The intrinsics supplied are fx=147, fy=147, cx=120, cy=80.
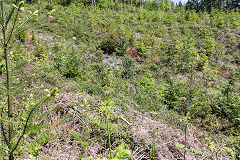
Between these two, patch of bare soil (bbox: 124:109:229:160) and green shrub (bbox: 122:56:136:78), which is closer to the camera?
patch of bare soil (bbox: 124:109:229:160)

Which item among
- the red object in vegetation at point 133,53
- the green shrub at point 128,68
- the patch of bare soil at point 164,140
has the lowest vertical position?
the patch of bare soil at point 164,140

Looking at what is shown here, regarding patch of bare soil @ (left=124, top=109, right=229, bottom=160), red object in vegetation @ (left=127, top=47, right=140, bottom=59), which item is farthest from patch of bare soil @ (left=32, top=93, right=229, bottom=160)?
red object in vegetation @ (left=127, top=47, right=140, bottom=59)

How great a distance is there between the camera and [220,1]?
34.5 metres

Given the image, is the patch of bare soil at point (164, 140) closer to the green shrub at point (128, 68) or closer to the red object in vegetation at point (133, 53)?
the green shrub at point (128, 68)

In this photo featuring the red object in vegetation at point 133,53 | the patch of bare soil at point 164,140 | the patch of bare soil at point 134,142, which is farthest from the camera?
the red object in vegetation at point 133,53

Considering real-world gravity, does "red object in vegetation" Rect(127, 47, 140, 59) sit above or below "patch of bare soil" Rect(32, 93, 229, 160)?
above

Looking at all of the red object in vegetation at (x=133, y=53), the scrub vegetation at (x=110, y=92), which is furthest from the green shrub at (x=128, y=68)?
the red object in vegetation at (x=133, y=53)

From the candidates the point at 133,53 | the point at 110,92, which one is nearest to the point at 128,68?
the point at 133,53

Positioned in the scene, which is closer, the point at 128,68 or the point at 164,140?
the point at 164,140

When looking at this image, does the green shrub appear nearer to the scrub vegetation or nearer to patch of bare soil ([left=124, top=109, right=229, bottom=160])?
the scrub vegetation

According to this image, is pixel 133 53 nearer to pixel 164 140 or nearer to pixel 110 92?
pixel 110 92

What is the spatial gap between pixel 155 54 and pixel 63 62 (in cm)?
567

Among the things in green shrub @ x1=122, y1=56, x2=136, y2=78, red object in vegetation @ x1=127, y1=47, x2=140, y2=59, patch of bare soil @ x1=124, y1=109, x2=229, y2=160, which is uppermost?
red object in vegetation @ x1=127, y1=47, x2=140, y2=59

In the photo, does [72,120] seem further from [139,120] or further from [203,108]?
[203,108]
